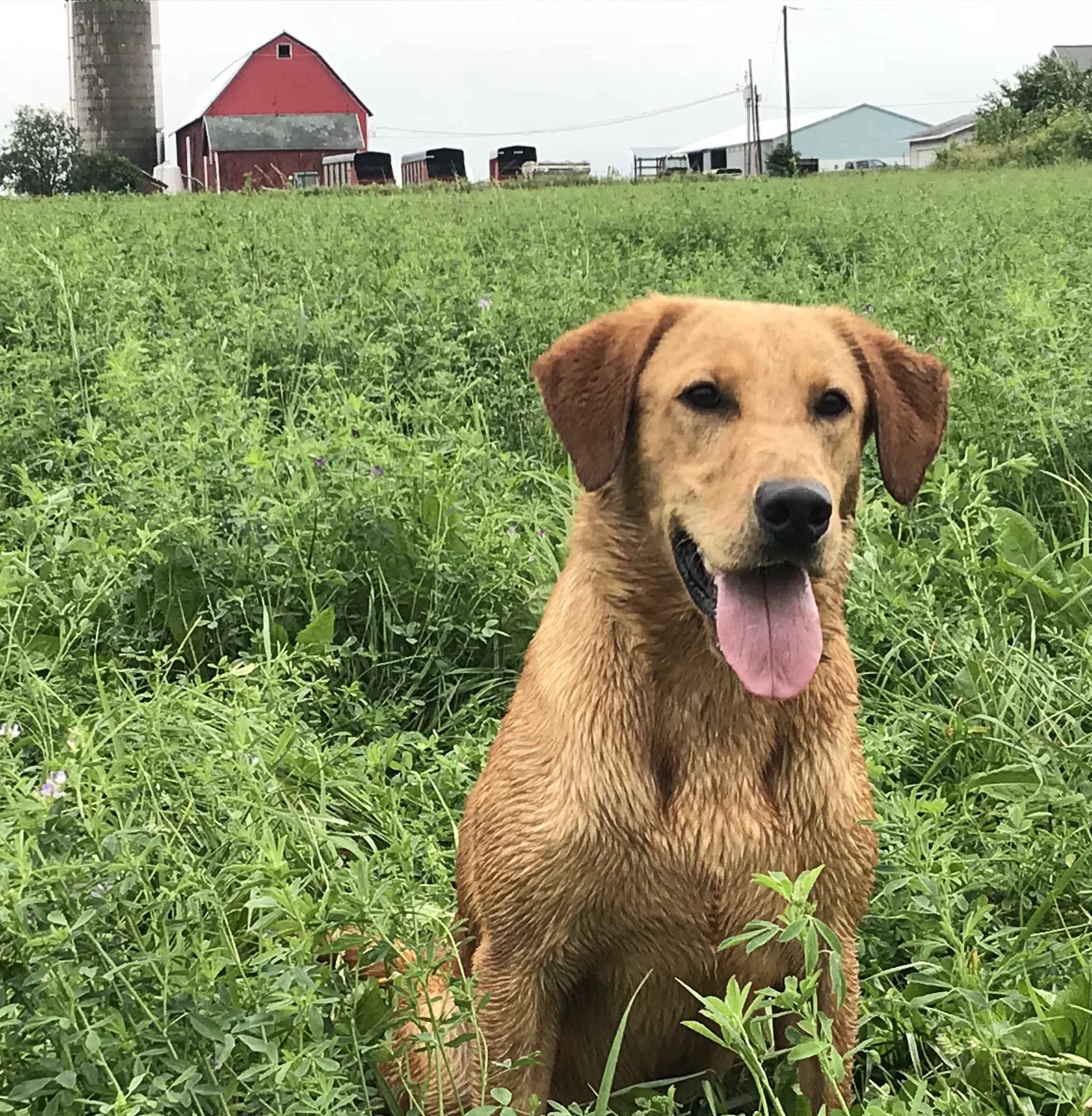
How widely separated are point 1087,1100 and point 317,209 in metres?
12.2

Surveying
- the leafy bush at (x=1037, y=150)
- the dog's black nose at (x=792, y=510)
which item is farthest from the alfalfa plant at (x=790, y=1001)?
the leafy bush at (x=1037, y=150)

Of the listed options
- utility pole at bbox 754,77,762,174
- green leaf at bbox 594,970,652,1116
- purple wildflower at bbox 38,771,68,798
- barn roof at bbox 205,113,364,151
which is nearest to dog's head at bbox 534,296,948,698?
green leaf at bbox 594,970,652,1116

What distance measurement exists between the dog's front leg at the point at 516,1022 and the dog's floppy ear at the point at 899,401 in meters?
1.10

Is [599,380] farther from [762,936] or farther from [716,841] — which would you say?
[762,936]

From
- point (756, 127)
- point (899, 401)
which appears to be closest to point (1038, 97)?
point (756, 127)

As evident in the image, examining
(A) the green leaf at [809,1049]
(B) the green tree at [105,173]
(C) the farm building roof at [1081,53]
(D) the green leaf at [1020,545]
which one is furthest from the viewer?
(C) the farm building roof at [1081,53]

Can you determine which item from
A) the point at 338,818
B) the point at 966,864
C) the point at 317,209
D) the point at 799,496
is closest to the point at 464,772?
the point at 338,818

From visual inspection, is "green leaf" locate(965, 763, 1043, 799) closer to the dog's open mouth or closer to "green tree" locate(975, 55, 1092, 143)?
the dog's open mouth

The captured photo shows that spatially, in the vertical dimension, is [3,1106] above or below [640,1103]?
above

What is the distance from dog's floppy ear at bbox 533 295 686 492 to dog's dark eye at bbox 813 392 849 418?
32 cm

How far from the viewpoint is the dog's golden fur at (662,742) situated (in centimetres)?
194

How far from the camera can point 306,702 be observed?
3.40 m

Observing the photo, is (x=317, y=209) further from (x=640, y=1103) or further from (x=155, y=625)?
(x=640, y=1103)

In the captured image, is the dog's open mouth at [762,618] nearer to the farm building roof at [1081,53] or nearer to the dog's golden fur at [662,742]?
the dog's golden fur at [662,742]
